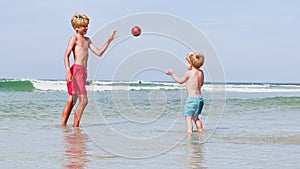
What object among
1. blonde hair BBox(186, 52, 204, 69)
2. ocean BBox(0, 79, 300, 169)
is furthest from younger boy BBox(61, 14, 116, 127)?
blonde hair BBox(186, 52, 204, 69)

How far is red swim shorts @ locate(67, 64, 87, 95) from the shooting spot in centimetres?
790

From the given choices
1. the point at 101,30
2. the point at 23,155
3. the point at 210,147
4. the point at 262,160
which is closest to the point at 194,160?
the point at 262,160

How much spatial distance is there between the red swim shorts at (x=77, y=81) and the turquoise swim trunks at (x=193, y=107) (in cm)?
151

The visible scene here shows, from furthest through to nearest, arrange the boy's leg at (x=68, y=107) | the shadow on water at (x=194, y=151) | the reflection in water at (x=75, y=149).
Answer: the boy's leg at (x=68, y=107)
the shadow on water at (x=194, y=151)
the reflection in water at (x=75, y=149)

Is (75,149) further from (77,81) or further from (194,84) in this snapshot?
(194,84)

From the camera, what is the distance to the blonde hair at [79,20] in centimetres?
796

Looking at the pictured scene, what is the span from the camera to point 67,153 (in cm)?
515

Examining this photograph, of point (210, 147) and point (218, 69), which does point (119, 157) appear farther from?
point (218, 69)

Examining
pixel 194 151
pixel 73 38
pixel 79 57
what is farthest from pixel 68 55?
pixel 194 151

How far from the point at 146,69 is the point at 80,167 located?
7.59ft

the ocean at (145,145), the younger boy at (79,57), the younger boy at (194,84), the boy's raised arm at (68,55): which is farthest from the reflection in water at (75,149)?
the younger boy at (194,84)

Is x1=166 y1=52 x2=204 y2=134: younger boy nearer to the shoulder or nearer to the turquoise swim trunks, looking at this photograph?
the turquoise swim trunks

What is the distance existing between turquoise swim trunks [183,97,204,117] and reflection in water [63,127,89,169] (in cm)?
152

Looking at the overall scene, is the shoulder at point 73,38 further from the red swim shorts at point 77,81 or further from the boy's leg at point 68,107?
the boy's leg at point 68,107
